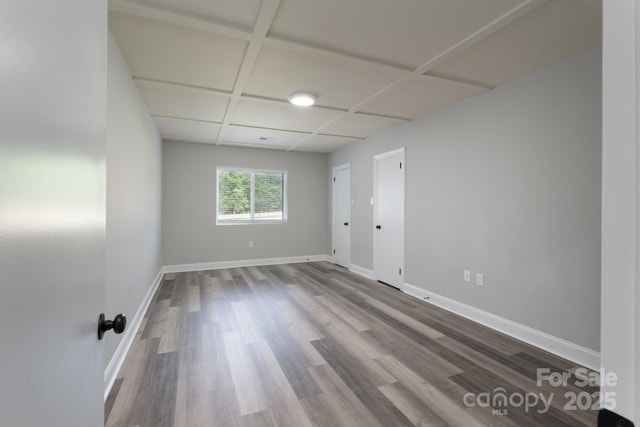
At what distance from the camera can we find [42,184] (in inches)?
19.0

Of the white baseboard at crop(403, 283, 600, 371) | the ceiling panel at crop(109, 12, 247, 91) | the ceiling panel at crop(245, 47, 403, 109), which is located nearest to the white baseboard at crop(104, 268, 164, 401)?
the ceiling panel at crop(109, 12, 247, 91)

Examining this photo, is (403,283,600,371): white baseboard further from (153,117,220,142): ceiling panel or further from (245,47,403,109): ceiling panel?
(153,117,220,142): ceiling panel

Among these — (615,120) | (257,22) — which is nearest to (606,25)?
(615,120)

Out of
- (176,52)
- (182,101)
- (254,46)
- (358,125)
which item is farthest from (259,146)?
Answer: (254,46)

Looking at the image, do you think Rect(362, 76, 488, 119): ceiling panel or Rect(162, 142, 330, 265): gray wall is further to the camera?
Rect(162, 142, 330, 265): gray wall

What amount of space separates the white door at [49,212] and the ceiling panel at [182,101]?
2302 mm

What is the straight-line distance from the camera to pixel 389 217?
4305mm

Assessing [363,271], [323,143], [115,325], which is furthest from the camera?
[323,143]

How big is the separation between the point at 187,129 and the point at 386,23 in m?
3.48

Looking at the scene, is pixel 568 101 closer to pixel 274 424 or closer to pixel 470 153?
pixel 470 153

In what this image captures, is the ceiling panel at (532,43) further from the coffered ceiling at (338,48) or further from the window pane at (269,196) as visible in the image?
the window pane at (269,196)

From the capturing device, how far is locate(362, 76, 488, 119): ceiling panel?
2.71m

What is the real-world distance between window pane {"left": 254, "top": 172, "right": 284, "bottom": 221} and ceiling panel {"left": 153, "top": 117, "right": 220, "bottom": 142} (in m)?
1.28

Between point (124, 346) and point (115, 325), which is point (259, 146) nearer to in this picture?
point (124, 346)
